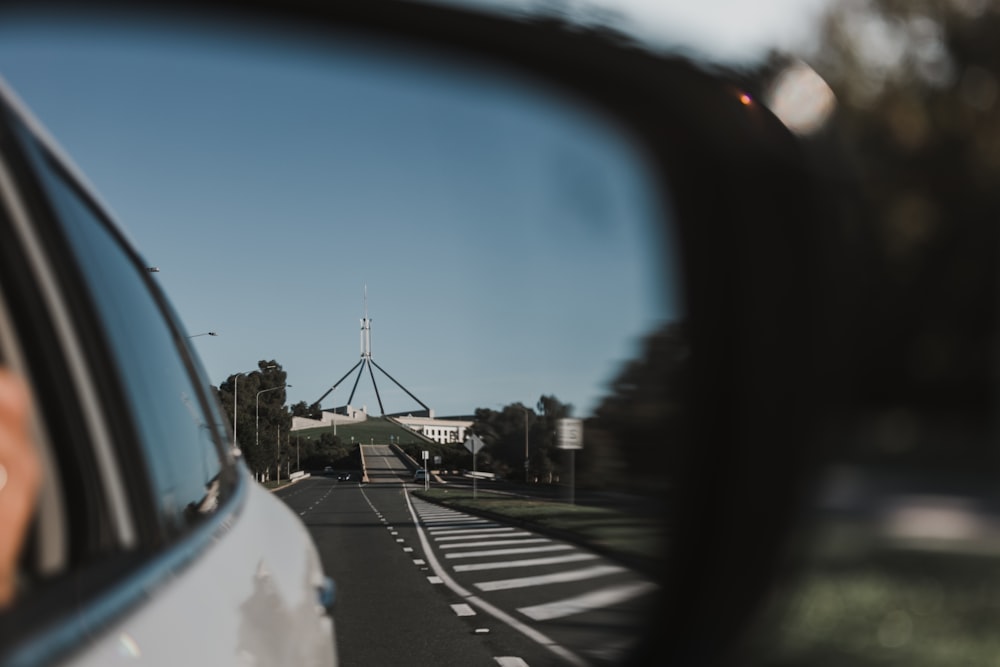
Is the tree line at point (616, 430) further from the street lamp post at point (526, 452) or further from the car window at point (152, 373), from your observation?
the car window at point (152, 373)

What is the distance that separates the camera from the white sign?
2037 millimetres

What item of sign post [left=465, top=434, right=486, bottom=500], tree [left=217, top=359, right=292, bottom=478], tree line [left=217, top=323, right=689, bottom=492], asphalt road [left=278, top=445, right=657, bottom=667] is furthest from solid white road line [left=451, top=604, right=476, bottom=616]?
tree line [left=217, top=323, right=689, bottom=492]

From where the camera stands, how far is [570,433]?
2064 mm

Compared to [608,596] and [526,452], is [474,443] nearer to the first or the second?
[526,452]

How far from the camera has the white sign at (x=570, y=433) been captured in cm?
204

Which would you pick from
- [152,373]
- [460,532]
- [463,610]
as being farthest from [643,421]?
[460,532]

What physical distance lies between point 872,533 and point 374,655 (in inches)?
378

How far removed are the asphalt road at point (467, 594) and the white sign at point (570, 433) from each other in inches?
10.5

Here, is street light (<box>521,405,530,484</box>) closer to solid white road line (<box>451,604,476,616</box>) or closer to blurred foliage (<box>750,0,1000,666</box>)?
solid white road line (<box>451,604,476,616</box>)

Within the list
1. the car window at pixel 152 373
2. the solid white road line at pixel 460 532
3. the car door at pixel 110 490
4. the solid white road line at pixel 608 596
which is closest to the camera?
the car door at pixel 110 490

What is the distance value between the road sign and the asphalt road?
0.30m

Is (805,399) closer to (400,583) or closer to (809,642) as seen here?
(809,642)

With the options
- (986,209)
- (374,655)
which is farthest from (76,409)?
(986,209)

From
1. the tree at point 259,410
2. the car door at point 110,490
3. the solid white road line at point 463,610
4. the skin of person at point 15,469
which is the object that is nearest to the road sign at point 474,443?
the car door at point 110,490
